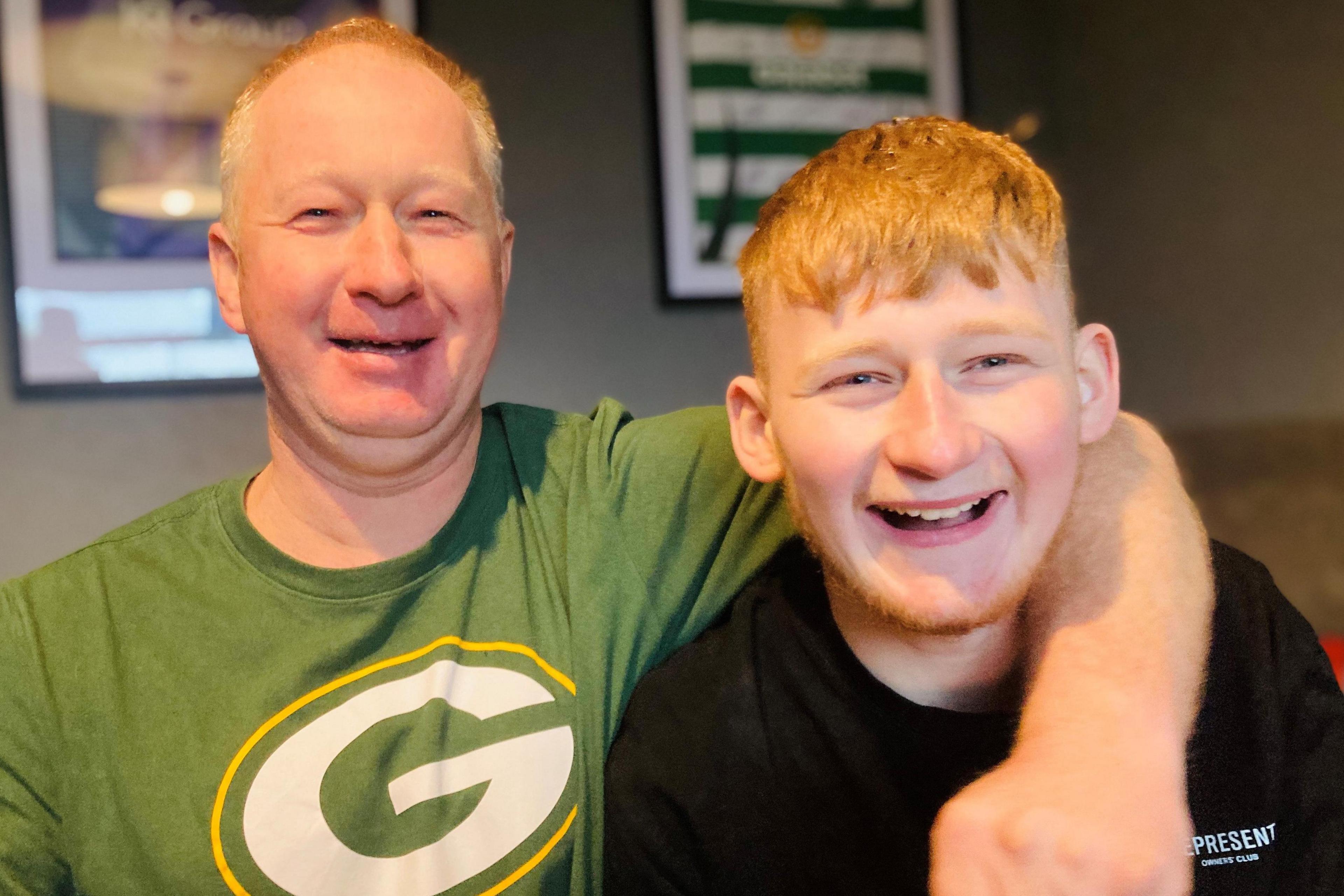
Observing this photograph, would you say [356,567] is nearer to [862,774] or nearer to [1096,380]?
[862,774]

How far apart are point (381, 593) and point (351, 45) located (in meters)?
0.60

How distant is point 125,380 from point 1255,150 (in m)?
2.15

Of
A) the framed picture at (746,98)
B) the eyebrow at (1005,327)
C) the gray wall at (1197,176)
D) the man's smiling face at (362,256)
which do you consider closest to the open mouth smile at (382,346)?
the man's smiling face at (362,256)

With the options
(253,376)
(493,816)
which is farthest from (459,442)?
(253,376)

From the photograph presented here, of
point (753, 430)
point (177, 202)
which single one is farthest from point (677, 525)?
point (177, 202)

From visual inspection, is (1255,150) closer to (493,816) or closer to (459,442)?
(459,442)

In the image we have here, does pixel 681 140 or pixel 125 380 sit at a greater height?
pixel 681 140

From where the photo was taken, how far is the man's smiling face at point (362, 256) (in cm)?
102

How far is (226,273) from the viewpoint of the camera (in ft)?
3.73

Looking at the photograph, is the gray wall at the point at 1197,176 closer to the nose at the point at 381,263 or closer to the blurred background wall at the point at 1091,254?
the blurred background wall at the point at 1091,254

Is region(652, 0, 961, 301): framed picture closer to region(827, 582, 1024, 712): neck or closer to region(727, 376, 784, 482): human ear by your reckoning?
region(727, 376, 784, 482): human ear

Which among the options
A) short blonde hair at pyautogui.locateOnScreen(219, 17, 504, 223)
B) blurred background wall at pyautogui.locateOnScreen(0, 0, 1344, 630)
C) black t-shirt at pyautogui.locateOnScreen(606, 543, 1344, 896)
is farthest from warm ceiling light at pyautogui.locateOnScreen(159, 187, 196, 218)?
black t-shirt at pyautogui.locateOnScreen(606, 543, 1344, 896)

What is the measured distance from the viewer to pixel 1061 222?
0.95 meters

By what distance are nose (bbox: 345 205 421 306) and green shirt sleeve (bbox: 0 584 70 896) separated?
48 centimetres
